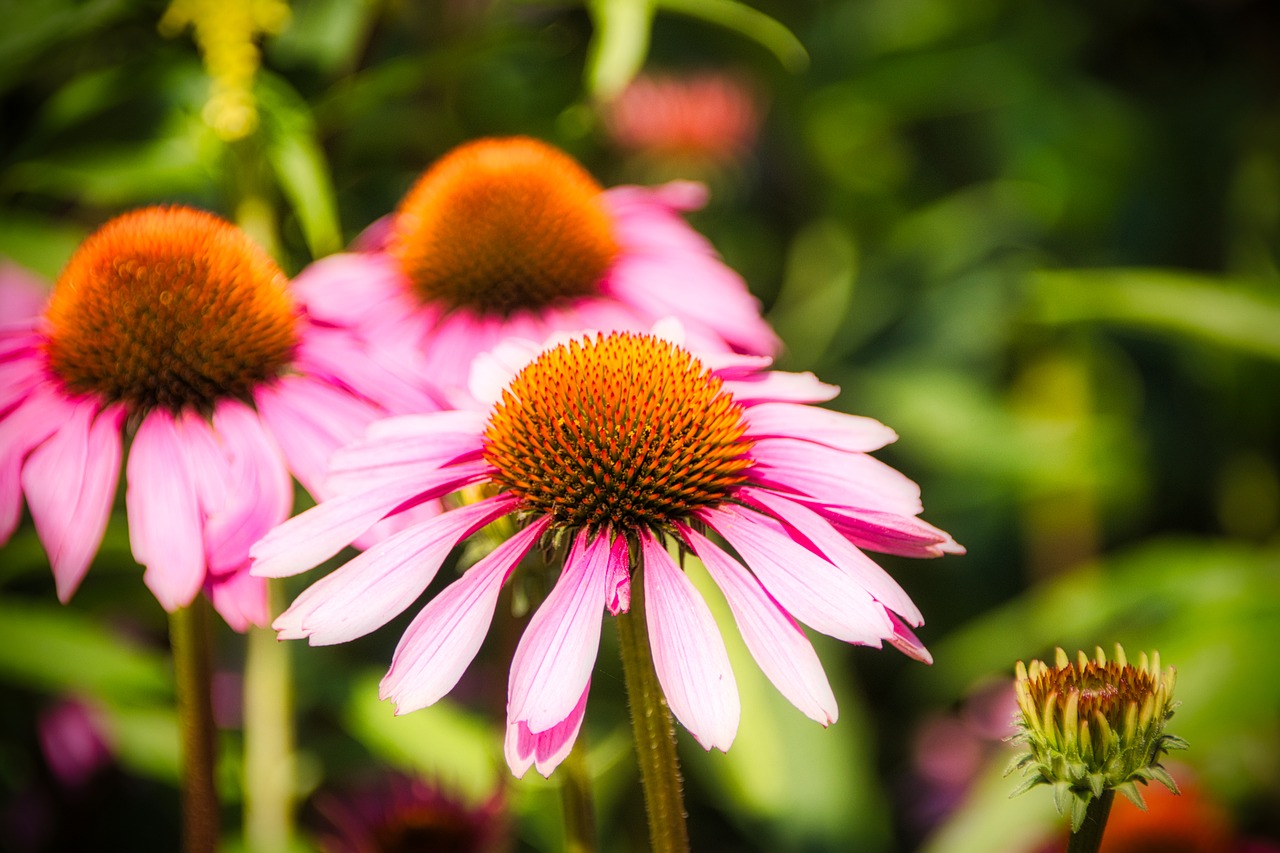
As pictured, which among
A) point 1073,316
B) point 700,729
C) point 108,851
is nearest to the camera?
point 700,729

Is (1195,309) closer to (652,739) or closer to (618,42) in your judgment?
(618,42)

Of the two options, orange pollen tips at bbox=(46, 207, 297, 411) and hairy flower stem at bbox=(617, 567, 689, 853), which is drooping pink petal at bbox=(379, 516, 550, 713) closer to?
hairy flower stem at bbox=(617, 567, 689, 853)

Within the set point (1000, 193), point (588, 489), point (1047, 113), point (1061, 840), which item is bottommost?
point (1061, 840)

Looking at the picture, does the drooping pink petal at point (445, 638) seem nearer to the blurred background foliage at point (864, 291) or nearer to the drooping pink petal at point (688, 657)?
the drooping pink petal at point (688, 657)

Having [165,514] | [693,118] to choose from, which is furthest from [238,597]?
[693,118]

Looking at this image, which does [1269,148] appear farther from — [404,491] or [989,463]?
[404,491]

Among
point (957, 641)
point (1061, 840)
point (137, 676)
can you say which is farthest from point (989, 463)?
point (137, 676)
